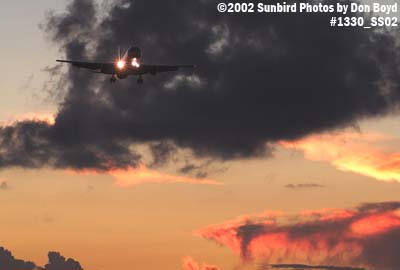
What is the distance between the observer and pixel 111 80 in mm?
196375

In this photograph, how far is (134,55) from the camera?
191250mm

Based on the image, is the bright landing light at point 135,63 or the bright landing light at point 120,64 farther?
the bright landing light at point 120,64

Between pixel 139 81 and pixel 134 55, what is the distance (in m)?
5.39

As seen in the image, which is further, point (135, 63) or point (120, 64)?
point (120, 64)

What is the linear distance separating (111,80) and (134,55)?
28.5ft

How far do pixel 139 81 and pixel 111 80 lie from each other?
8.28 m

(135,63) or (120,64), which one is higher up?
(120,64)

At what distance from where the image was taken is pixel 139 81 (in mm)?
190875

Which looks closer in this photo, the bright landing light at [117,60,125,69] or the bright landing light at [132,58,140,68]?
the bright landing light at [132,58,140,68]
